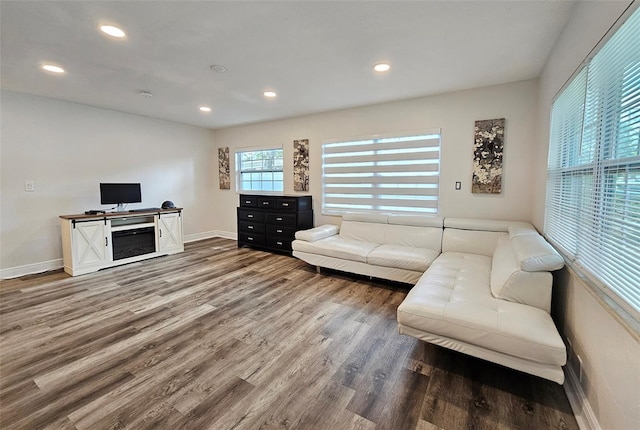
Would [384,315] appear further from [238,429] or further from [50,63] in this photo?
[50,63]

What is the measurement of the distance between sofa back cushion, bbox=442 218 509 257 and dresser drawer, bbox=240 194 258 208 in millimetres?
3276

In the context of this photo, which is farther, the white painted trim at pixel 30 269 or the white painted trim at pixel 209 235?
the white painted trim at pixel 209 235

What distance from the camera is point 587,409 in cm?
143

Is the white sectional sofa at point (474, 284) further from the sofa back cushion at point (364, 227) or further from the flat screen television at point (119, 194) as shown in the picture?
the flat screen television at point (119, 194)

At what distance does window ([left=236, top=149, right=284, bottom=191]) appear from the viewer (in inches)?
217

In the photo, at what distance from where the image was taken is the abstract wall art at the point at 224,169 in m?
6.16

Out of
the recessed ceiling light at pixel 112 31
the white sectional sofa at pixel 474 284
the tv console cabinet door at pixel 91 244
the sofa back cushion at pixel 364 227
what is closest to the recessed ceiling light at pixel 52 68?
the recessed ceiling light at pixel 112 31

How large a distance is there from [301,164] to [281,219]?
1101 mm

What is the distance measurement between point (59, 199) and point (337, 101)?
14.6 feet

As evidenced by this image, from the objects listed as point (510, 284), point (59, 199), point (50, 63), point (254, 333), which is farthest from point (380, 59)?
point (59, 199)

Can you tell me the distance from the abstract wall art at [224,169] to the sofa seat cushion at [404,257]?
4.05 meters

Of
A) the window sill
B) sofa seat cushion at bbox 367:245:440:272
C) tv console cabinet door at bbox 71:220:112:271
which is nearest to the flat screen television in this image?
tv console cabinet door at bbox 71:220:112:271

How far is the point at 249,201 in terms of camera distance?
17.1ft

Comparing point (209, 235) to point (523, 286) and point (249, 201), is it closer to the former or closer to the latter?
point (249, 201)
